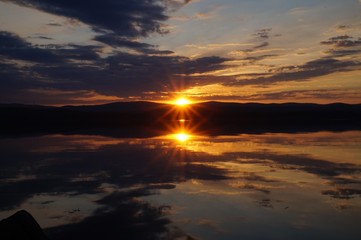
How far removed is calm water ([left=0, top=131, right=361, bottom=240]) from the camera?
9.70m

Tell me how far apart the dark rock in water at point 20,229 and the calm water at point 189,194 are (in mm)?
1895

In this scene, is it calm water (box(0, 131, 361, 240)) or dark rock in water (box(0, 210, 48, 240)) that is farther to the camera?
calm water (box(0, 131, 361, 240))

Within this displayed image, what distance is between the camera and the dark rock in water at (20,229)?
7.15m

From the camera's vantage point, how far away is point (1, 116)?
76.6 meters

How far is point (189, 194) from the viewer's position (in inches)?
523

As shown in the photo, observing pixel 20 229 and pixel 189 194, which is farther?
pixel 189 194

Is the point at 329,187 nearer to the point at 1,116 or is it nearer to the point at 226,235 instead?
the point at 226,235

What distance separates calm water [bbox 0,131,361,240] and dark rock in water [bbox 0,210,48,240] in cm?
189

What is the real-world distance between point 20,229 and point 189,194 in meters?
6.88

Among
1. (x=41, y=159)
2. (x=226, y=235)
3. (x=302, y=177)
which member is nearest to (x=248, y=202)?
(x=226, y=235)

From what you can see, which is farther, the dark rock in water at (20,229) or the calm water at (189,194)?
the calm water at (189,194)

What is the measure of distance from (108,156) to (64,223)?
1243 cm

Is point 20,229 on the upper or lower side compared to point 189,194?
upper

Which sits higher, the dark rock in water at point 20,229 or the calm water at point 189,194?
the dark rock in water at point 20,229
